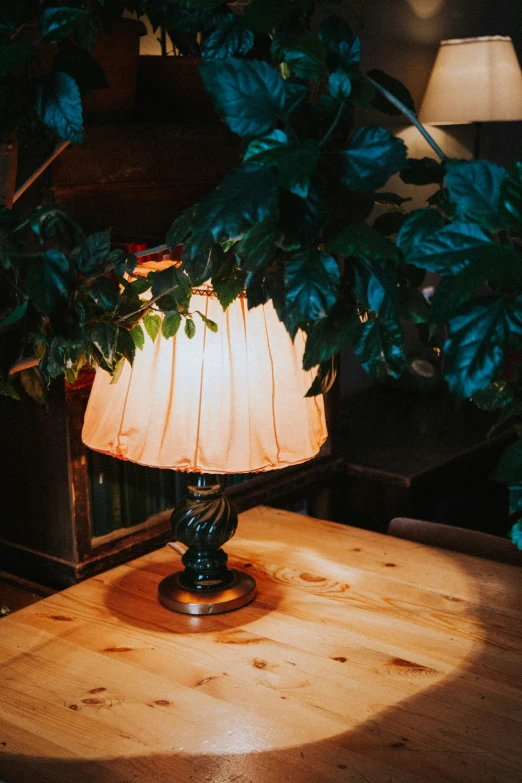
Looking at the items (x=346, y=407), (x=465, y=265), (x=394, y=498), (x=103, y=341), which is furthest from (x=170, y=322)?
(x=346, y=407)

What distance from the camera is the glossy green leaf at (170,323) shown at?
1.24 metres

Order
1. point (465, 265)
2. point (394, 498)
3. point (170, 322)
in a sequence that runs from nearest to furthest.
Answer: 1. point (465, 265)
2. point (170, 322)
3. point (394, 498)

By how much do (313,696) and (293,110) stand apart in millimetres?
762

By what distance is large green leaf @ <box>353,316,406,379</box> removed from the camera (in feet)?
2.55

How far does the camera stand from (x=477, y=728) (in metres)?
1.11

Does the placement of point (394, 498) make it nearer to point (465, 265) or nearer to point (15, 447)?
point (15, 447)

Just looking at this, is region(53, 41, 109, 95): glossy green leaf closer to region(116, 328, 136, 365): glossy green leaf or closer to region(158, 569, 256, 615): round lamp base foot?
region(116, 328, 136, 365): glossy green leaf

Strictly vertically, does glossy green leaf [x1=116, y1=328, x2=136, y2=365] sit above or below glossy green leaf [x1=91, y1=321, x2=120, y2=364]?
below

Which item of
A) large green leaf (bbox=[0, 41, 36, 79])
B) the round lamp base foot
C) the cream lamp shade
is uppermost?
the cream lamp shade

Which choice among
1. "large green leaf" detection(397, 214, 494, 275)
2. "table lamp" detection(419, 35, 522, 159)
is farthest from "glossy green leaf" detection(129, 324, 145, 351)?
"table lamp" detection(419, 35, 522, 159)

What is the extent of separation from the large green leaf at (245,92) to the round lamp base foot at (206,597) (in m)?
0.89

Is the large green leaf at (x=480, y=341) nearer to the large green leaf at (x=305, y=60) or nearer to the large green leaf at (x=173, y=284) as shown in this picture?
the large green leaf at (x=305, y=60)

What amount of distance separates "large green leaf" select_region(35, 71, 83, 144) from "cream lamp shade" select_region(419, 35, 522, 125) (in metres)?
2.53

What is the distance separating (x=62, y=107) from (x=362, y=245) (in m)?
0.43
